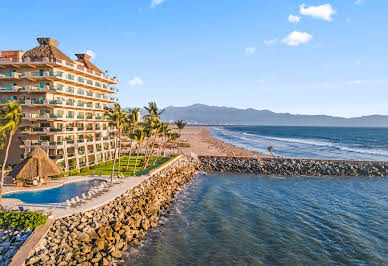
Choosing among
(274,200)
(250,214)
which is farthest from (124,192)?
(274,200)

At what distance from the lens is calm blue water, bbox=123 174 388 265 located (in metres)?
21.3

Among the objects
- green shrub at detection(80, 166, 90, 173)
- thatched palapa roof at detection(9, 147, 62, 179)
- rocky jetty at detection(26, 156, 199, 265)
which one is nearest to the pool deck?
rocky jetty at detection(26, 156, 199, 265)

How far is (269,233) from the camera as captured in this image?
2583 centimetres

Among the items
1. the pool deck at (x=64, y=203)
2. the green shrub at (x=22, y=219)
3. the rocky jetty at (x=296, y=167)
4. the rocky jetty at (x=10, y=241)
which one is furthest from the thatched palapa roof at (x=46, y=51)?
the rocky jetty at (x=296, y=167)

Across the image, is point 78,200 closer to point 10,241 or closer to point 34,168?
point 10,241

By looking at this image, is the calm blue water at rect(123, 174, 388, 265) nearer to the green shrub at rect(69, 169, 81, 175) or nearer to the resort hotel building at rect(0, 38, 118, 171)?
the green shrub at rect(69, 169, 81, 175)

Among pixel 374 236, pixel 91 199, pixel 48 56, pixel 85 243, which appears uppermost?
pixel 48 56

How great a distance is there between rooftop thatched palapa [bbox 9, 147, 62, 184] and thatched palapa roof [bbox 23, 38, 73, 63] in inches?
798

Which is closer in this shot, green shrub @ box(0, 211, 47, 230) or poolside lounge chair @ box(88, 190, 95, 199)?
green shrub @ box(0, 211, 47, 230)

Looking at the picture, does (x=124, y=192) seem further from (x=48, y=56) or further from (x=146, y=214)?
(x=48, y=56)

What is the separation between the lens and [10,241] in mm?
18609

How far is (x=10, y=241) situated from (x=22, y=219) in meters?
1.80

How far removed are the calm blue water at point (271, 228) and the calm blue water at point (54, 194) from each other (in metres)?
11.1

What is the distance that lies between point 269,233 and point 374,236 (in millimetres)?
11418
